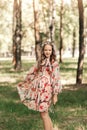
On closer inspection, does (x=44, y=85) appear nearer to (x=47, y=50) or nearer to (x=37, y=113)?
(x=47, y=50)

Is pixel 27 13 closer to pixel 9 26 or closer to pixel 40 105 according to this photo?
pixel 9 26

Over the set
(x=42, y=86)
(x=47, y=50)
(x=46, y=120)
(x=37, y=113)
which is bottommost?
(x=37, y=113)

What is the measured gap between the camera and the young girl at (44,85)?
7.97m

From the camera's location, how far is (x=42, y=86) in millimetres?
7996

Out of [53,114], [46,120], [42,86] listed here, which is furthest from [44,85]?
[53,114]

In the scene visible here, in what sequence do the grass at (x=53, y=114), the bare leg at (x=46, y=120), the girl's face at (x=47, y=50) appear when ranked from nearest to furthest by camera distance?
the bare leg at (x=46, y=120) < the girl's face at (x=47, y=50) < the grass at (x=53, y=114)

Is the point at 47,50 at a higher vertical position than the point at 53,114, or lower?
higher

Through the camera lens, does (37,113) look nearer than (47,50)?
No

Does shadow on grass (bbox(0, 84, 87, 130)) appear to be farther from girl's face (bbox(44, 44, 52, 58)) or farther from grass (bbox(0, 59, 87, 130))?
girl's face (bbox(44, 44, 52, 58))

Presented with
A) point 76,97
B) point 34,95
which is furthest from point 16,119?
point 76,97

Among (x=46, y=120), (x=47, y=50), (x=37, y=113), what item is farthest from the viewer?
(x=37, y=113)

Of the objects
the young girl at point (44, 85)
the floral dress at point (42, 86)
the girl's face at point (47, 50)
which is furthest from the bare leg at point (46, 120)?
the girl's face at point (47, 50)

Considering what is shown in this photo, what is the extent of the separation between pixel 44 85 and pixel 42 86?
0.15 feet

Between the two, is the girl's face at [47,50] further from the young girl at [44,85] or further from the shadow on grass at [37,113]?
the shadow on grass at [37,113]
